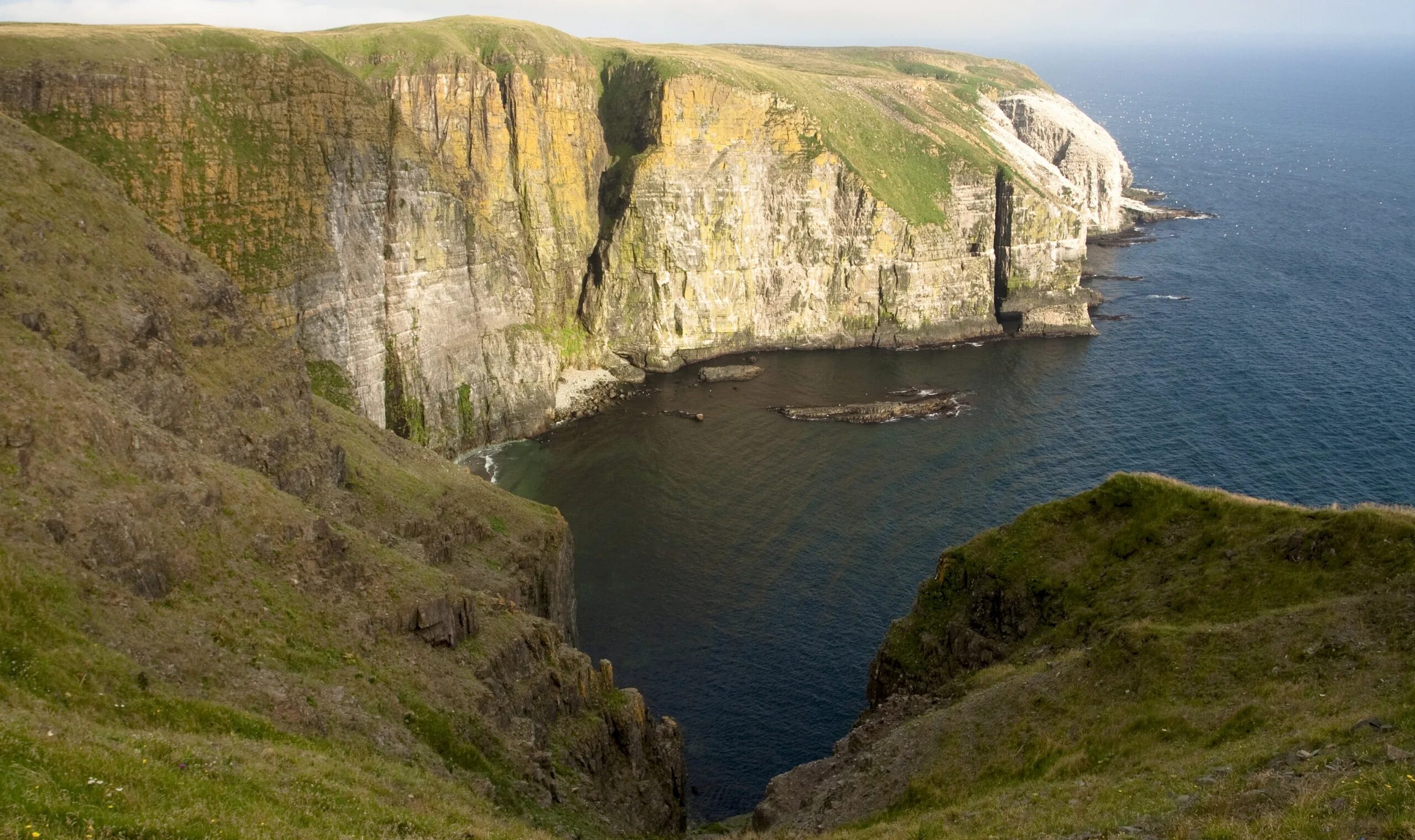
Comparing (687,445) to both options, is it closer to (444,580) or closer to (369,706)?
(444,580)

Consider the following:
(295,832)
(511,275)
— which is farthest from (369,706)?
(511,275)

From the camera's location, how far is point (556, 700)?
54.1m

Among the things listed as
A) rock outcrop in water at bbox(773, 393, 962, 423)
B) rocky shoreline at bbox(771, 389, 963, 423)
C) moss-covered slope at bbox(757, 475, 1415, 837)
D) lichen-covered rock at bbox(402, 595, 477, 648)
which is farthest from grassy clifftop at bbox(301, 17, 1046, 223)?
moss-covered slope at bbox(757, 475, 1415, 837)

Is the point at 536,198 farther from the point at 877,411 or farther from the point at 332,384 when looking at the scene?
the point at 877,411

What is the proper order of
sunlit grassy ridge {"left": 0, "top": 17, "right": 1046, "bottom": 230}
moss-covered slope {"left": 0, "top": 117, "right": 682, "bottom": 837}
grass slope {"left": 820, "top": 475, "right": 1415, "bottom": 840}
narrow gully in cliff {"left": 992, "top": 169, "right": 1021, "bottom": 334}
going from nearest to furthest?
1. grass slope {"left": 820, "top": 475, "right": 1415, "bottom": 840}
2. moss-covered slope {"left": 0, "top": 117, "right": 682, "bottom": 837}
3. sunlit grassy ridge {"left": 0, "top": 17, "right": 1046, "bottom": 230}
4. narrow gully in cliff {"left": 992, "top": 169, "right": 1021, "bottom": 334}

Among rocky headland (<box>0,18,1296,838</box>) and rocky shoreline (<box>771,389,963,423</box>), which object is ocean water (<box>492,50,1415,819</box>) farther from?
rocky headland (<box>0,18,1296,838</box>)

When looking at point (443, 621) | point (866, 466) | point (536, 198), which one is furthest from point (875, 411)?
point (443, 621)

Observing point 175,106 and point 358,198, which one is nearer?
point 175,106

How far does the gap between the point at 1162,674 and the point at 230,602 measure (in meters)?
36.2

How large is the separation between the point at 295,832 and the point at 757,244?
416 feet

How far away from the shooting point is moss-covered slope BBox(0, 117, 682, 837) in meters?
28.5

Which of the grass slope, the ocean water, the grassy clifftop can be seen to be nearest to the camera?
the grass slope

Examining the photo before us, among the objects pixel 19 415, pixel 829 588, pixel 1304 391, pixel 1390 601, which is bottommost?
pixel 829 588

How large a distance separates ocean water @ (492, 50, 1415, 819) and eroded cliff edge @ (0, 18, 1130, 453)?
9382mm
